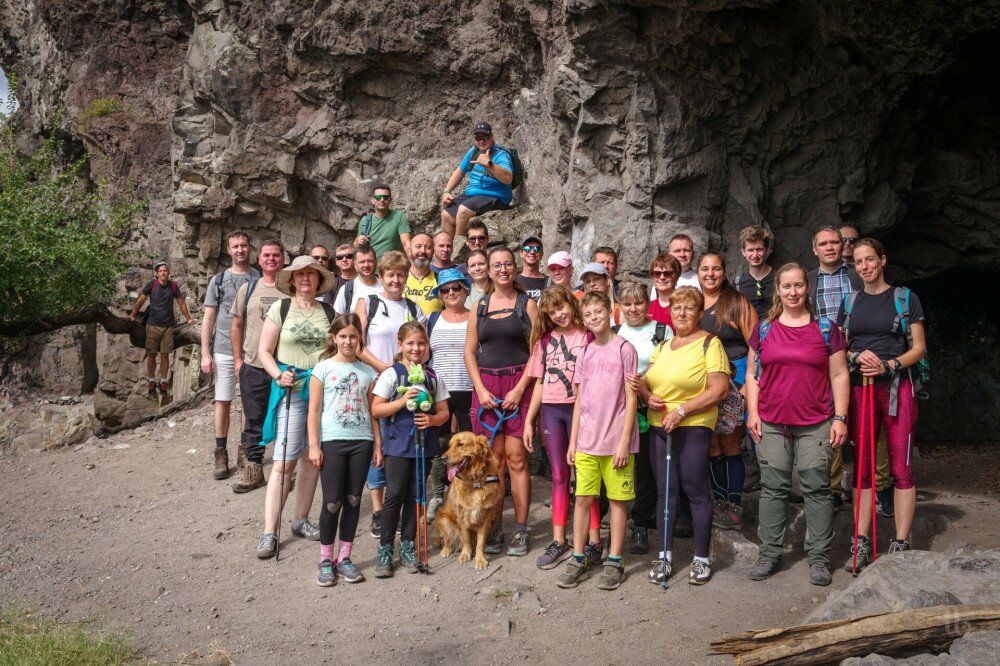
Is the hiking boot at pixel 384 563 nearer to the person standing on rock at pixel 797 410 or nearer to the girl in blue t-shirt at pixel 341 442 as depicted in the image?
the girl in blue t-shirt at pixel 341 442

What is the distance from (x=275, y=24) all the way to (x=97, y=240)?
5547mm

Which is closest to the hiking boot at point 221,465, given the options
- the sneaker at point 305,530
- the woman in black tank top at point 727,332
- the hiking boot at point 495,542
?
the sneaker at point 305,530

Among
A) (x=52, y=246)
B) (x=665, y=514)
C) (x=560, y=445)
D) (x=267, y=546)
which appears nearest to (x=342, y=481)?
(x=267, y=546)

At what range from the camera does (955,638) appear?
4.13 m

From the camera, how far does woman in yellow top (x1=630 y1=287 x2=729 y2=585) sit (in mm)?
5512

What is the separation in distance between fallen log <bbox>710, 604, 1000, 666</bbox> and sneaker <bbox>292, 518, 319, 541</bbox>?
3.75m

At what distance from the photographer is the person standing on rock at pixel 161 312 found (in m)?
13.8

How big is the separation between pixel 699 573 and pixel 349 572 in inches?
98.3

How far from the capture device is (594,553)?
233 inches

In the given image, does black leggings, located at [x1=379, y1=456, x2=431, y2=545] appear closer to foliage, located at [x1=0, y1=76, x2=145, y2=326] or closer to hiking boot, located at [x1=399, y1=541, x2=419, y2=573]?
hiking boot, located at [x1=399, y1=541, x2=419, y2=573]

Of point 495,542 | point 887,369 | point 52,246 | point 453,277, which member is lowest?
point 495,542

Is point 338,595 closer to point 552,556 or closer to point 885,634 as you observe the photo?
point 552,556

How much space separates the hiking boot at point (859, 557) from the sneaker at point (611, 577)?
5.35 feet

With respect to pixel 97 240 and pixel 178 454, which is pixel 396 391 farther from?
pixel 97 240
